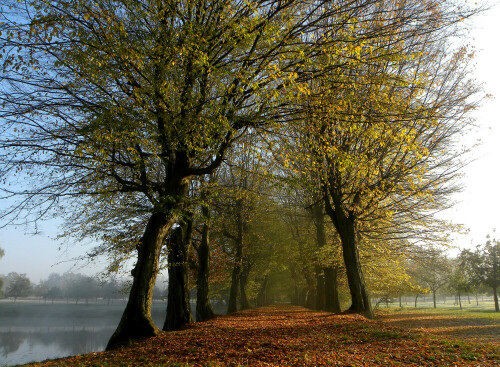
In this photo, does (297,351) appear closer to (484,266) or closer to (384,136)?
(384,136)

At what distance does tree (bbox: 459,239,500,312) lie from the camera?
3353 centimetres

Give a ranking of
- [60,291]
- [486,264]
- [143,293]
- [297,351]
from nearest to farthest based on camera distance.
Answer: [297,351], [143,293], [486,264], [60,291]

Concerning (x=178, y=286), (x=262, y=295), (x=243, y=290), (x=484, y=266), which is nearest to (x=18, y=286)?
(x=262, y=295)

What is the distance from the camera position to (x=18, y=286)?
91125 millimetres

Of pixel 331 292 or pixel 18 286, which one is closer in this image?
pixel 331 292

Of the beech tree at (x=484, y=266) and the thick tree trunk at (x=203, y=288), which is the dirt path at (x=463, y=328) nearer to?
the thick tree trunk at (x=203, y=288)

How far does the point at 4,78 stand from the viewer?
6.86 meters

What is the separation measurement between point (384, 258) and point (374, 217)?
4.05 metres

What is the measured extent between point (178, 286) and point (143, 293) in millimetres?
4048

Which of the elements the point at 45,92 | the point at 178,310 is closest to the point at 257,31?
the point at 45,92

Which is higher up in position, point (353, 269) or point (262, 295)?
point (353, 269)

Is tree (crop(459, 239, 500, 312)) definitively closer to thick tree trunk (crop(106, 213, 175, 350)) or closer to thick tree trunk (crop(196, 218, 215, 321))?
thick tree trunk (crop(196, 218, 215, 321))

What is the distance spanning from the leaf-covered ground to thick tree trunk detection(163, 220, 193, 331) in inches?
140

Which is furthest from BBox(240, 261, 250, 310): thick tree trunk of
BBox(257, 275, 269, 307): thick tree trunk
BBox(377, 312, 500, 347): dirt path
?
BBox(257, 275, 269, 307): thick tree trunk
